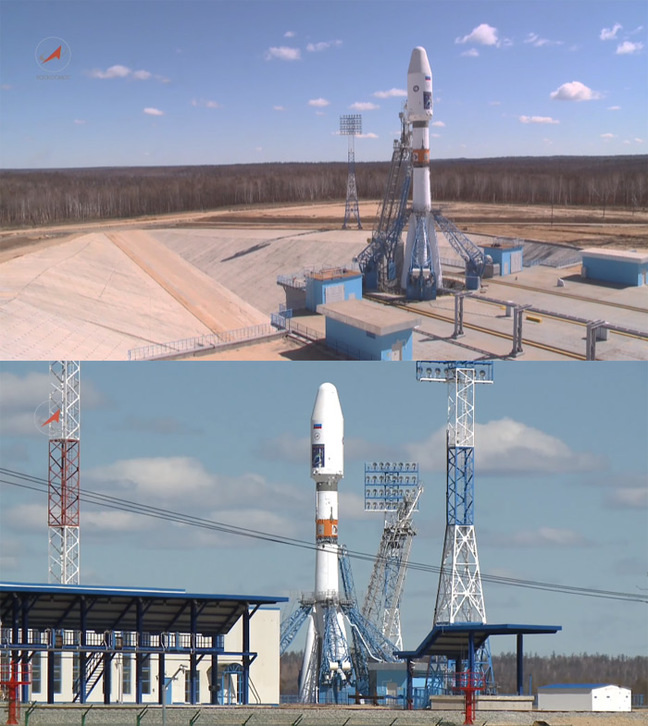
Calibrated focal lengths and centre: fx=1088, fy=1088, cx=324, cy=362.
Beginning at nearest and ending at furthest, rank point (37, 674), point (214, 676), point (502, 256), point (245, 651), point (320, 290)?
point (214, 676), point (245, 651), point (37, 674), point (320, 290), point (502, 256)

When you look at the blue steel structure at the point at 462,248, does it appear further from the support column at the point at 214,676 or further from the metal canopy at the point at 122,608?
the support column at the point at 214,676

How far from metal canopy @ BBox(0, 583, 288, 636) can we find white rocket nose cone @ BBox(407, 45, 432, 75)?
90.4 feet

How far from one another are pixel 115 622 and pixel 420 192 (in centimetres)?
2790

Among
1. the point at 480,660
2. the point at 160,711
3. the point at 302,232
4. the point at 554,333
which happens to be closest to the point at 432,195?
the point at 302,232

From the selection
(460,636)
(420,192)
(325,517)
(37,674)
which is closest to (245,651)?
(460,636)

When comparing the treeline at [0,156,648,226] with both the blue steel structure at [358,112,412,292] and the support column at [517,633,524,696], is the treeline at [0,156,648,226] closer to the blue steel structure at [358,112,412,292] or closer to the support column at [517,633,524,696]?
the blue steel structure at [358,112,412,292]

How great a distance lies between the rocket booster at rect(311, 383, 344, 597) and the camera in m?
60.6

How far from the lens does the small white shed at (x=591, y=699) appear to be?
40375 millimetres

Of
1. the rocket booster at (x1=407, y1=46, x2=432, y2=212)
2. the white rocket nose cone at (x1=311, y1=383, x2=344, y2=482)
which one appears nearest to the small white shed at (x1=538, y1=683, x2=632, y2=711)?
the white rocket nose cone at (x1=311, y1=383, x2=344, y2=482)

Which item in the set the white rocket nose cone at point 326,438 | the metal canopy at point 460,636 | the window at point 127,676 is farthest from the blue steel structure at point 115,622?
the white rocket nose cone at point 326,438

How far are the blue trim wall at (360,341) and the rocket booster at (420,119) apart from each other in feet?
37.6

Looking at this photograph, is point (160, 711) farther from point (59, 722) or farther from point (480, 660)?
point (480, 660)

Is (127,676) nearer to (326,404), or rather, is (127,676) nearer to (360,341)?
(326,404)

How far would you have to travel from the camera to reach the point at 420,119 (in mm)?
55469
